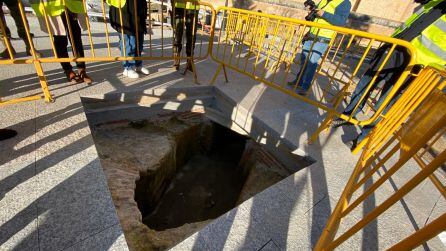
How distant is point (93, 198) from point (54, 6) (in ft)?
8.55

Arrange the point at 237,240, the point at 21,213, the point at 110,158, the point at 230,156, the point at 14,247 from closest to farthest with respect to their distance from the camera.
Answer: the point at 14,247
the point at 21,213
the point at 237,240
the point at 110,158
the point at 230,156

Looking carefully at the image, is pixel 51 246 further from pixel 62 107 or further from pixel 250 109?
pixel 250 109

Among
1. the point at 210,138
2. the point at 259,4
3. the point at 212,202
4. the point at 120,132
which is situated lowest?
the point at 212,202

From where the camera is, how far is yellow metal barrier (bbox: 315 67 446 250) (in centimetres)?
88

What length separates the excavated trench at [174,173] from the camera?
221cm

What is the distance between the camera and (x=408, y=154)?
4.14ft

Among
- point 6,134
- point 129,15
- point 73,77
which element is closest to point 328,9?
point 129,15

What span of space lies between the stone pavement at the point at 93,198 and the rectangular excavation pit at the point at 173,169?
0.39 meters

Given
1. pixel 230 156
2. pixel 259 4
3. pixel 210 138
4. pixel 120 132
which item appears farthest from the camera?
pixel 259 4

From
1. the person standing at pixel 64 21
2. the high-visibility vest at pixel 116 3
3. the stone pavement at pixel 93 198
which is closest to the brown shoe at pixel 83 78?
the person standing at pixel 64 21

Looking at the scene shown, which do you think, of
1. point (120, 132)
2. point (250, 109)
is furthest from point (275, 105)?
point (120, 132)

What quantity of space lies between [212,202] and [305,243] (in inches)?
99.5

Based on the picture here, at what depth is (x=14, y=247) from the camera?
1.40 metres

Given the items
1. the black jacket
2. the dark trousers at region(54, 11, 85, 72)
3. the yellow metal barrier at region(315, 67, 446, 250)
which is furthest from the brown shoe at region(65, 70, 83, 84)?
the yellow metal barrier at region(315, 67, 446, 250)
